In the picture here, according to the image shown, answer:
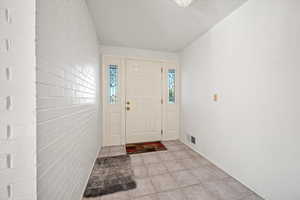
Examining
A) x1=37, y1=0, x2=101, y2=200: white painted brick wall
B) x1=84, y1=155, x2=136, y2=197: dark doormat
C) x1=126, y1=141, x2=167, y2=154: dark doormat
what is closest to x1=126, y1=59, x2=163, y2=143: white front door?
x1=126, y1=141, x2=167, y2=154: dark doormat

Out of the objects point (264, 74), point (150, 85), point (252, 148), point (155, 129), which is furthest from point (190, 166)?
point (150, 85)

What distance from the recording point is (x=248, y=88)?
1.47 meters

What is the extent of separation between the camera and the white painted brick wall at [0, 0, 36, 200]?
1.61 ft

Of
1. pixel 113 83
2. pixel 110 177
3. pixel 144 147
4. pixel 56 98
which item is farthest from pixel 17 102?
pixel 144 147

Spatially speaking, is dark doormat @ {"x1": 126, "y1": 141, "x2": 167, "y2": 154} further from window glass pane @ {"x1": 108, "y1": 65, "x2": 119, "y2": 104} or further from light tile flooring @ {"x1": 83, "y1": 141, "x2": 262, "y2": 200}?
window glass pane @ {"x1": 108, "y1": 65, "x2": 119, "y2": 104}

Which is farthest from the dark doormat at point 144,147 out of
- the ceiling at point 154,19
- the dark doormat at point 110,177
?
the ceiling at point 154,19

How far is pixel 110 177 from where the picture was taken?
5.44 ft

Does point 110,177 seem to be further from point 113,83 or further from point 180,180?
point 113,83

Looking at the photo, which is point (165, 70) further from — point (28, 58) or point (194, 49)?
point (28, 58)

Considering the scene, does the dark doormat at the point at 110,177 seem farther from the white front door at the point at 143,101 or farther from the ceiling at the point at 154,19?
the ceiling at the point at 154,19

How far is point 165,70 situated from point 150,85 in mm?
549

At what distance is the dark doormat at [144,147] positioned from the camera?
2.51 metres

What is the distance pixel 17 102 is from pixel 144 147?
7.96ft

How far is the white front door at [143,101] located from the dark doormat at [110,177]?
33.5 inches
